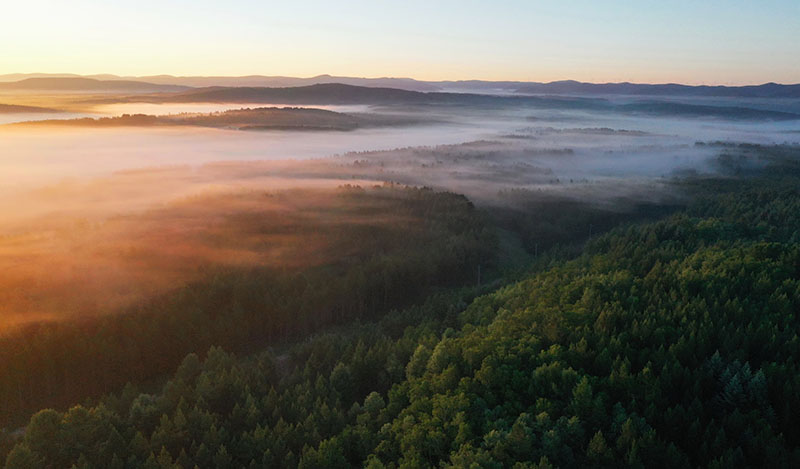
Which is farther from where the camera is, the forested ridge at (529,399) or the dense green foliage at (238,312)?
the dense green foliage at (238,312)

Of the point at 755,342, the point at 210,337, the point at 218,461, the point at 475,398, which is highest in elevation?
the point at 755,342

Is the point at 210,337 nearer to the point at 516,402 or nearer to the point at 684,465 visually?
the point at 516,402

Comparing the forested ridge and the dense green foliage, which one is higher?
the forested ridge

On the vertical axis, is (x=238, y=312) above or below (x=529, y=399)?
below

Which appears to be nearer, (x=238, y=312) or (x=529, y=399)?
(x=529, y=399)

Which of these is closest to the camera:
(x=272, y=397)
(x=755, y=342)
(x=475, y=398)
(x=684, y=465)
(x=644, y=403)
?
(x=684, y=465)

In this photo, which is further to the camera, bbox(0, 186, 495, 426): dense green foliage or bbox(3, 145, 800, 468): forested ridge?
bbox(0, 186, 495, 426): dense green foliage

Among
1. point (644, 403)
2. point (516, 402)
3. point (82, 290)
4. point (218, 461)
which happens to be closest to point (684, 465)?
point (644, 403)

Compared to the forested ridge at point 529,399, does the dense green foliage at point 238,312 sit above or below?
below
